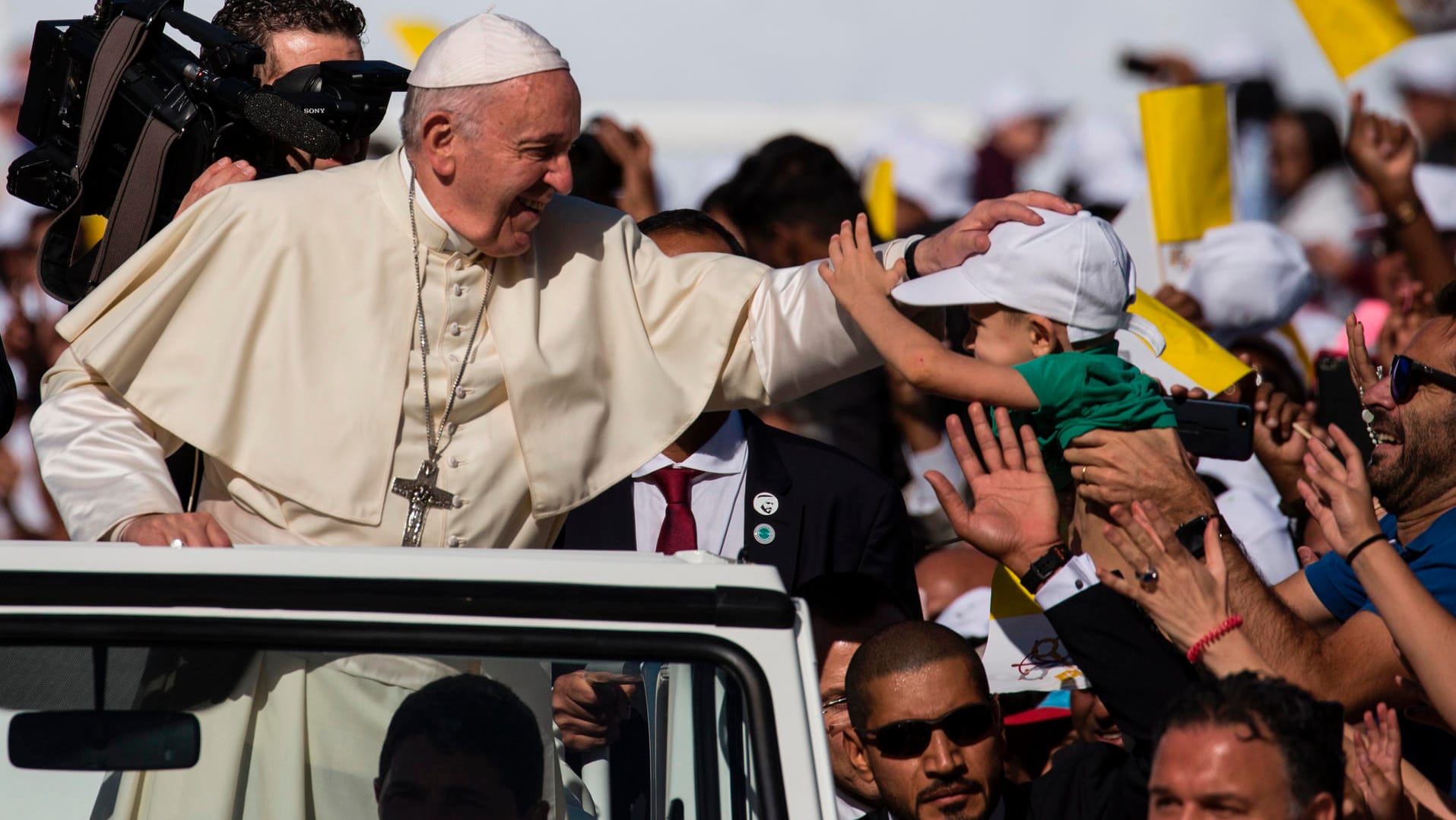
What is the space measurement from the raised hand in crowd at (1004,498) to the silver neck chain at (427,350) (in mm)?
878

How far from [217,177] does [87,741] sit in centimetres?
152

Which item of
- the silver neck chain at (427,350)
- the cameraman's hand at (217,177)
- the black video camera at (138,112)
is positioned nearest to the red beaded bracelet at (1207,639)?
the silver neck chain at (427,350)

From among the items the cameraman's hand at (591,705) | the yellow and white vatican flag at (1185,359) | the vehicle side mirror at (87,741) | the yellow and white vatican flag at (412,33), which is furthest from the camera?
the yellow and white vatican flag at (412,33)

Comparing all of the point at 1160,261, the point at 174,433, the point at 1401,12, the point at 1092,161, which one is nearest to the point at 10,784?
the point at 174,433

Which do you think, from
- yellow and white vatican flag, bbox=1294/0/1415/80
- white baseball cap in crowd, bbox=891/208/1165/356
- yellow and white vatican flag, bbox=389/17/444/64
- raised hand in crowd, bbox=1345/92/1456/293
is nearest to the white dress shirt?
white baseball cap in crowd, bbox=891/208/1165/356

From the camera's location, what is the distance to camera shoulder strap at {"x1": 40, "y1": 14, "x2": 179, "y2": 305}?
3480 millimetres

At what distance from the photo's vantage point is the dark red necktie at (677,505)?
396 centimetres

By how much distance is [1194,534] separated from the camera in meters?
3.38

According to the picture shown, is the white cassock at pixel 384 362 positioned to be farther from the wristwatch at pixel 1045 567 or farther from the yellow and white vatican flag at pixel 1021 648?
the yellow and white vatican flag at pixel 1021 648

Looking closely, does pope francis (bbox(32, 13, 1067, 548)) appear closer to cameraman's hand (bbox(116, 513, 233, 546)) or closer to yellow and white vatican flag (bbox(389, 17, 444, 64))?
cameraman's hand (bbox(116, 513, 233, 546))

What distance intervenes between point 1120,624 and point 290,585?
1.45 meters

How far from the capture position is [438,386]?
327 centimetres

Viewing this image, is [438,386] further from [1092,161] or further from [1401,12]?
[1092,161]

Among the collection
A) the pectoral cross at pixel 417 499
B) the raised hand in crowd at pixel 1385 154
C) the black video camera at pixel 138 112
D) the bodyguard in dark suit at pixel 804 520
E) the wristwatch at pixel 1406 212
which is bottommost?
the pectoral cross at pixel 417 499
